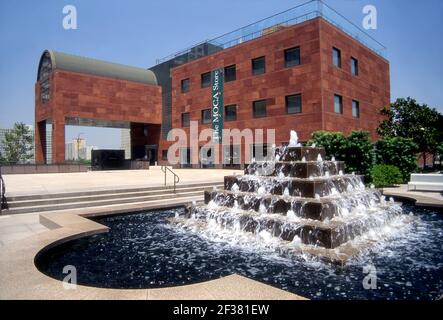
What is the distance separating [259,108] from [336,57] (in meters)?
8.76

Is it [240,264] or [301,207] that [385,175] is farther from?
[240,264]

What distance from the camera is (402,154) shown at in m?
20.1

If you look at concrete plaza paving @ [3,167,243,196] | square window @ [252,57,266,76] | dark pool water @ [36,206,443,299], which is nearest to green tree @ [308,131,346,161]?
concrete plaza paving @ [3,167,243,196]

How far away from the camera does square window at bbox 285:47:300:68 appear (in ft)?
90.7

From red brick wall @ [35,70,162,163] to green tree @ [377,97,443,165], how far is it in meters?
30.8

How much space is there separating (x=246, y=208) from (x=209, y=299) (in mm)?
5830

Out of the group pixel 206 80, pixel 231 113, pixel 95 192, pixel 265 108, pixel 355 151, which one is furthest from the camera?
pixel 206 80

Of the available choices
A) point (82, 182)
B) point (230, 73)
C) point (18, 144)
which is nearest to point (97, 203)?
point (82, 182)

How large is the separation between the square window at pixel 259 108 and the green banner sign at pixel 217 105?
14.9 ft

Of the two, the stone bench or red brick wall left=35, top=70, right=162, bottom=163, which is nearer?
the stone bench

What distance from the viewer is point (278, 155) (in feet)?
35.0

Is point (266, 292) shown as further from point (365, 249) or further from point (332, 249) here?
point (365, 249)

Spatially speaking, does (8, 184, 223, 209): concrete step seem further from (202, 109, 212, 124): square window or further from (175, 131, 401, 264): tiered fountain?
(202, 109, 212, 124): square window
